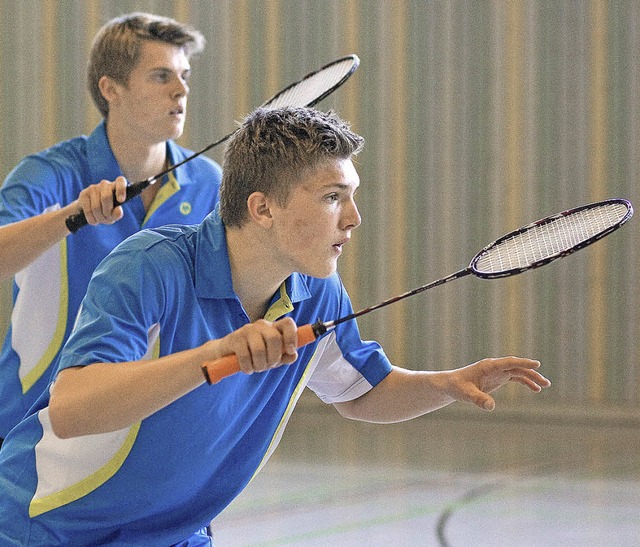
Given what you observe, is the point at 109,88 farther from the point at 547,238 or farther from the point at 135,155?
the point at 547,238

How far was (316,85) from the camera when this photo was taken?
305 cm

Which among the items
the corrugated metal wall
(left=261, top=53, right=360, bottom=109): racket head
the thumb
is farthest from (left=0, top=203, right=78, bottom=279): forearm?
the corrugated metal wall

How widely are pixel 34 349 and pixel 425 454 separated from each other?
8.28ft

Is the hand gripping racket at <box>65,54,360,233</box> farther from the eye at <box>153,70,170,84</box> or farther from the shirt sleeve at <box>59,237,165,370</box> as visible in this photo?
the shirt sleeve at <box>59,237,165,370</box>

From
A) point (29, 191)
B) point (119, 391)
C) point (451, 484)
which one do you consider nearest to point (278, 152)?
point (119, 391)

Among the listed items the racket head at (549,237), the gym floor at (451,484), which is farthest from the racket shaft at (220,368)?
the gym floor at (451,484)

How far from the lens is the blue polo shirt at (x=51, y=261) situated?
3.02 metres

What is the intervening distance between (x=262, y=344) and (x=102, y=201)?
1073mm

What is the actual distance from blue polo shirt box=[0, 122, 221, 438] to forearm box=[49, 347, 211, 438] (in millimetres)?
1320

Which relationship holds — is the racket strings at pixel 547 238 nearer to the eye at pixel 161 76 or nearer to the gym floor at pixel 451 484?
the eye at pixel 161 76

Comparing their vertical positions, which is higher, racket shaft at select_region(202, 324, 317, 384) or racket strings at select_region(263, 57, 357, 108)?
racket strings at select_region(263, 57, 357, 108)

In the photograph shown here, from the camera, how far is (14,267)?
275 centimetres

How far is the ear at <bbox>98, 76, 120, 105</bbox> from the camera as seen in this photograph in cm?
328

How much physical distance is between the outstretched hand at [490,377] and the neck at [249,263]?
0.39 meters
